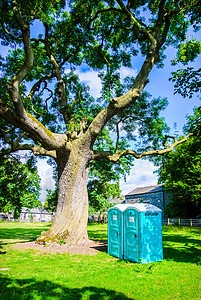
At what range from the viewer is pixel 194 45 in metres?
11.7

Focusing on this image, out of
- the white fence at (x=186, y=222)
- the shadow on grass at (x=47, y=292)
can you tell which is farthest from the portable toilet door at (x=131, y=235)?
the white fence at (x=186, y=222)

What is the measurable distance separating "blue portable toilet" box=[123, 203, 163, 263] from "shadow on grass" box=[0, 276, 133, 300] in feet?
8.37

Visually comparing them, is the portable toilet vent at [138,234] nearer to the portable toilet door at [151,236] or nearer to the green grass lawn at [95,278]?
the portable toilet door at [151,236]

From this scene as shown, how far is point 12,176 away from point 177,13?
14619mm

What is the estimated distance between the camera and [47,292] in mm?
4004

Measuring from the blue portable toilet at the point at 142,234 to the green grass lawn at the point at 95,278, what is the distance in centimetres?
30

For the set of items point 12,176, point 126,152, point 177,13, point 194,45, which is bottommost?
point 12,176

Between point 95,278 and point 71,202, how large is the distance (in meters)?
4.72

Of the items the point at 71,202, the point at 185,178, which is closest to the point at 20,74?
the point at 71,202

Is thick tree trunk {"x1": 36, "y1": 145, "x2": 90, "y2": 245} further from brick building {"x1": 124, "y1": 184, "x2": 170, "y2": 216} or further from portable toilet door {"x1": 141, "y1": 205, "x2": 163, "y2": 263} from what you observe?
brick building {"x1": 124, "y1": 184, "x2": 170, "y2": 216}

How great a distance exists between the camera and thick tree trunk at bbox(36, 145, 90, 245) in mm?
9023

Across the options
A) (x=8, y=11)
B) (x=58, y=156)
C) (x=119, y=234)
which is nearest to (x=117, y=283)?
(x=119, y=234)

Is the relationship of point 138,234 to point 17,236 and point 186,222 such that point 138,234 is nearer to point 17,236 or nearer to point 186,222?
point 17,236

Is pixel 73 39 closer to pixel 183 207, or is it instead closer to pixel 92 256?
pixel 92 256
